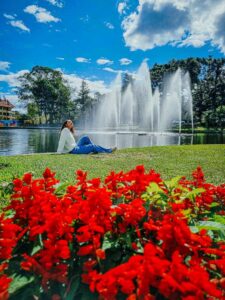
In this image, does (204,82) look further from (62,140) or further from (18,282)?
(18,282)

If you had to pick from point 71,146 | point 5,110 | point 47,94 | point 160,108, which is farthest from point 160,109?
point 5,110

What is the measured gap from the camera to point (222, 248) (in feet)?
4.23

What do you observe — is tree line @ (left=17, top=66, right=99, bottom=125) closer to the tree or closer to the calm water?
the tree

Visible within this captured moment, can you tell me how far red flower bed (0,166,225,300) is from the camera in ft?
3.26

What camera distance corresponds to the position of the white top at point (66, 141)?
10.6 meters

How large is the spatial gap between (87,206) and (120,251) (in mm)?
325

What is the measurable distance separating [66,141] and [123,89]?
5293 cm

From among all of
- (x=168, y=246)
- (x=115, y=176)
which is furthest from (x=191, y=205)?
(x=168, y=246)

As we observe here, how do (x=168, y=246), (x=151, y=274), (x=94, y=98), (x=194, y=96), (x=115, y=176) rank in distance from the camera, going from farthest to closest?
(x=94, y=98) → (x=194, y=96) → (x=115, y=176) → (x=168, y=246) → (x=151, y=274)

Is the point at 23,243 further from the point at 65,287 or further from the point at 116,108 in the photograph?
the point at 116,108

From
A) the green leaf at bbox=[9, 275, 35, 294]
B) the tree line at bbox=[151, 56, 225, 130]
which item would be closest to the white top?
the green leaf at bbox=[9, 275, 35, 294]

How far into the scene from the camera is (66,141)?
1079 centimetres

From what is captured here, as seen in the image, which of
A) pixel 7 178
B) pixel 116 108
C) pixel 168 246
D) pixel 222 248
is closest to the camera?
pixel 168 246

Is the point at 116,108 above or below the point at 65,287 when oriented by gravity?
above
